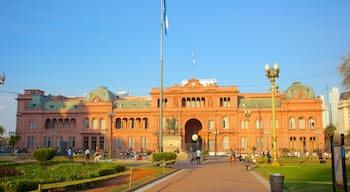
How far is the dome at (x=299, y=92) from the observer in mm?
82131

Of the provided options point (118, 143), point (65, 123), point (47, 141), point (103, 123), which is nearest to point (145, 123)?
point (118, 143)

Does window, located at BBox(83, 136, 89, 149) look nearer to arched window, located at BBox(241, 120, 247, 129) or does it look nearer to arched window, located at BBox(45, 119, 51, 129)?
arched window, located at BBox(45, 119, 51, 129)

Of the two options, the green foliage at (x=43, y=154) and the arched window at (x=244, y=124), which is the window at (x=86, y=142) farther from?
the green foliage at (x=43, y=154)

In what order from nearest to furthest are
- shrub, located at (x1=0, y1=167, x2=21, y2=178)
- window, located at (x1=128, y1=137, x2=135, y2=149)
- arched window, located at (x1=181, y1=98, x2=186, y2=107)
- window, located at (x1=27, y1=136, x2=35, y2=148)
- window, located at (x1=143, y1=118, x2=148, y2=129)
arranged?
shrub, located at (x1=0, y1=167, x2=21, y2=178) < arched window, located at (x1=181, y1=98, x2=186, y2=107) < window, located at (x1=128, y1=137, x2=135, y2=149) < window, located at (x1=143, y1=118, x2=148, y2=129) < window, located at (x1=27, y1=136, x2=35, y2=148)

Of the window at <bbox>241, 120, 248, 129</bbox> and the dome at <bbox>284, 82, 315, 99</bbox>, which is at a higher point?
the dome at <bbox>284, 82, 315, 99</bbox>

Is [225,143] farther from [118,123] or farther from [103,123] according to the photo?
[103,123]

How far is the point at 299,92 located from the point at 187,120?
27165mm

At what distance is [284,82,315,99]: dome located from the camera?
82.1 meters

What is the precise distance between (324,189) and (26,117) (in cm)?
9172

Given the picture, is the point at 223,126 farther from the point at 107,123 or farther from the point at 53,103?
the point at 53,103

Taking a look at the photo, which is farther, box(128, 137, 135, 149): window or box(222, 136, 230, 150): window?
box(128, 137, 135, 149): window

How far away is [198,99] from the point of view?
282ft

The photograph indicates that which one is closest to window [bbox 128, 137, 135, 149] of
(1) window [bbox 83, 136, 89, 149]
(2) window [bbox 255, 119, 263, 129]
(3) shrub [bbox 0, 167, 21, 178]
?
(1) window [bbox 83, 136, 89, 149]

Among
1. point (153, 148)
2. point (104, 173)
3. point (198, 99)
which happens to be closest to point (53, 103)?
point (153, 148)
